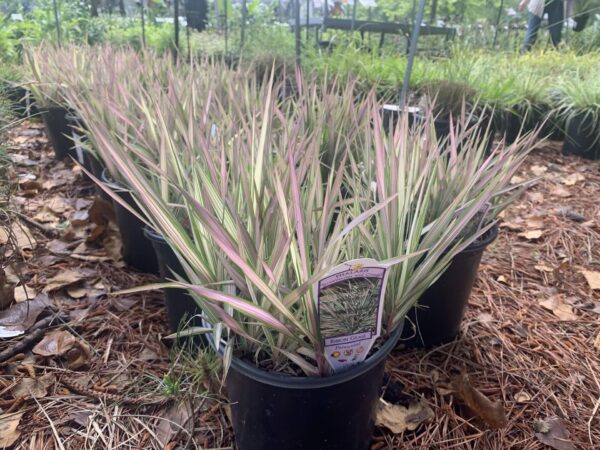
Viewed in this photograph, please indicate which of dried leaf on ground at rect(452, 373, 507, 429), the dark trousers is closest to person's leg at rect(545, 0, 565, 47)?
the dark trousers

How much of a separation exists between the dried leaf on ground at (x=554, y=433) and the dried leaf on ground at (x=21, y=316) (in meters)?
1.13

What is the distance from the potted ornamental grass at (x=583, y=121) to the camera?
2.69 meters

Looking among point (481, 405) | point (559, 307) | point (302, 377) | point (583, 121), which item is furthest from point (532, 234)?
point (302, 377)

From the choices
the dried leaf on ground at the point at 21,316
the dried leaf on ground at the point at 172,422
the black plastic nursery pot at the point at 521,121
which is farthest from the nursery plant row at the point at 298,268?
the black plastic nursery pot at the point at 521,121

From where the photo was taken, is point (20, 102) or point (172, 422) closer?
point (172, 422)

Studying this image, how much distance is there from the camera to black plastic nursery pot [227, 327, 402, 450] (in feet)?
2.16

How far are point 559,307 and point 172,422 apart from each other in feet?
3.68

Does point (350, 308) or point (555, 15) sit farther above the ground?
point (555, 15)

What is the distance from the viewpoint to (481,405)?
90cm

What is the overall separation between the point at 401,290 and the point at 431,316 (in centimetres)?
37

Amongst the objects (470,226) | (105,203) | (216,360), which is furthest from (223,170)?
(105,203)

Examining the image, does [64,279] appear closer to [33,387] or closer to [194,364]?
[33,387]

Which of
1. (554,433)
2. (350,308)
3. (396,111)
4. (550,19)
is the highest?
(550,19)

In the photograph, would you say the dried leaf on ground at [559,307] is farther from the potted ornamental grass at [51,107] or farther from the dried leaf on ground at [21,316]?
the potted ornamental grass at [51,107]
